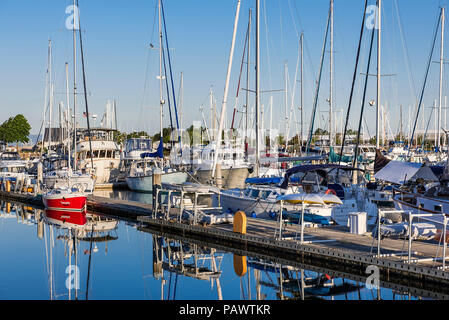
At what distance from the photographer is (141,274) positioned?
20.0 m

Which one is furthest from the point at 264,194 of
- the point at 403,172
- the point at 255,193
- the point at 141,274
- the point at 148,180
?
the point at 148,180

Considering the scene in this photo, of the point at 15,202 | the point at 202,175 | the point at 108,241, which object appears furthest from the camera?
the point at 202,175

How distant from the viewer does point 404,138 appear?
85250 mm

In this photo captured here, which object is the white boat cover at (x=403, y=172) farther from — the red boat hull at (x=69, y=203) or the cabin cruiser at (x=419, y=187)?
the red boat hull at (x=69, y=203)

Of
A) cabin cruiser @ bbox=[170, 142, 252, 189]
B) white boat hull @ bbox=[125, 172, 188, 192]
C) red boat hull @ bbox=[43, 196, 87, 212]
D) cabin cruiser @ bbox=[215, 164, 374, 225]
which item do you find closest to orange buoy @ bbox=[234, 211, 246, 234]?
cabin cruiser @ bbox=[215, 164, 374, 225]

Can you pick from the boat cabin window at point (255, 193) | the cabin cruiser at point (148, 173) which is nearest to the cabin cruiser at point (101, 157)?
the cabin cruiser at point (148, 173)

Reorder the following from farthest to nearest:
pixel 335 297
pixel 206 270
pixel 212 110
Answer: pixel 212 110
pixel 206 270
pixel 335 297

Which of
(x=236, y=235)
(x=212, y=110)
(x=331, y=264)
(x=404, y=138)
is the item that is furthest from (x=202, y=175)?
(x=404, y=138)

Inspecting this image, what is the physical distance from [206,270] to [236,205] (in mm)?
7519

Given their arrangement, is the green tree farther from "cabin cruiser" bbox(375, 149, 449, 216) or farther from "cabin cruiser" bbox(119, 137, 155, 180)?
"cabin cruiser" bbox(375, 149, 449, 216)

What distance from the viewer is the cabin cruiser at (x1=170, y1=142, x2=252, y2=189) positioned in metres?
46.6

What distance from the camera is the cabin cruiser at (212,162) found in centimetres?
4662

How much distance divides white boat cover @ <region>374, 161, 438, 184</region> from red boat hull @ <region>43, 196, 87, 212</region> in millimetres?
17576
